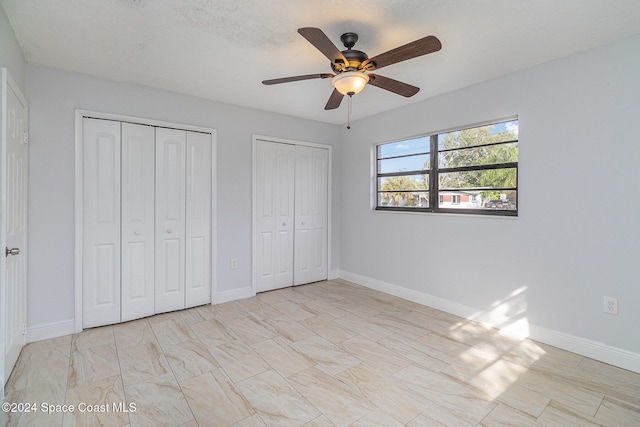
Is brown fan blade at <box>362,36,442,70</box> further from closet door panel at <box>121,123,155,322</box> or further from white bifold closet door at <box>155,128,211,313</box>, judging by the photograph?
closet door panel at <box>121,123,155,322</box>

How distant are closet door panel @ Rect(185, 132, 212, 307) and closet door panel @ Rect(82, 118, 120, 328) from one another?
0.70 m

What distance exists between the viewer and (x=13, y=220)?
2203 mm

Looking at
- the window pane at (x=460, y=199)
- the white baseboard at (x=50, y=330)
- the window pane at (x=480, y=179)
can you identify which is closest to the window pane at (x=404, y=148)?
Answer: the window pane at (x=480, y=179)

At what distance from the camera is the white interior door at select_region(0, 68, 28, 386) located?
1904 mm

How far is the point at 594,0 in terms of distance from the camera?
181 centimetres

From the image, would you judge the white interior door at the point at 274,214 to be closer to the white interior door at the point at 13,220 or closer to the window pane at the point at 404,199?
the window pane at the point at 404,199

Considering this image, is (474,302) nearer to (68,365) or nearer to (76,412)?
(76,412)

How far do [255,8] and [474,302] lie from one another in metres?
3.35

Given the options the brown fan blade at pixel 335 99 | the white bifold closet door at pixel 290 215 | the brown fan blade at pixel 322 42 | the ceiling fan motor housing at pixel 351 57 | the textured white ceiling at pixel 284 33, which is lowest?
the white bifold closet door at pixel 290 215

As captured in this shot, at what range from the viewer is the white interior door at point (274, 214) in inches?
161

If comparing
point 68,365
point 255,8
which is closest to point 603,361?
→ point 255,8

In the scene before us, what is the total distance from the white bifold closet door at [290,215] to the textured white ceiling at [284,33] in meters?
1.39

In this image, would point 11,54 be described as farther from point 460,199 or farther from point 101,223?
point 460,199

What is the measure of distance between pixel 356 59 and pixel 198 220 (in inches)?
101
